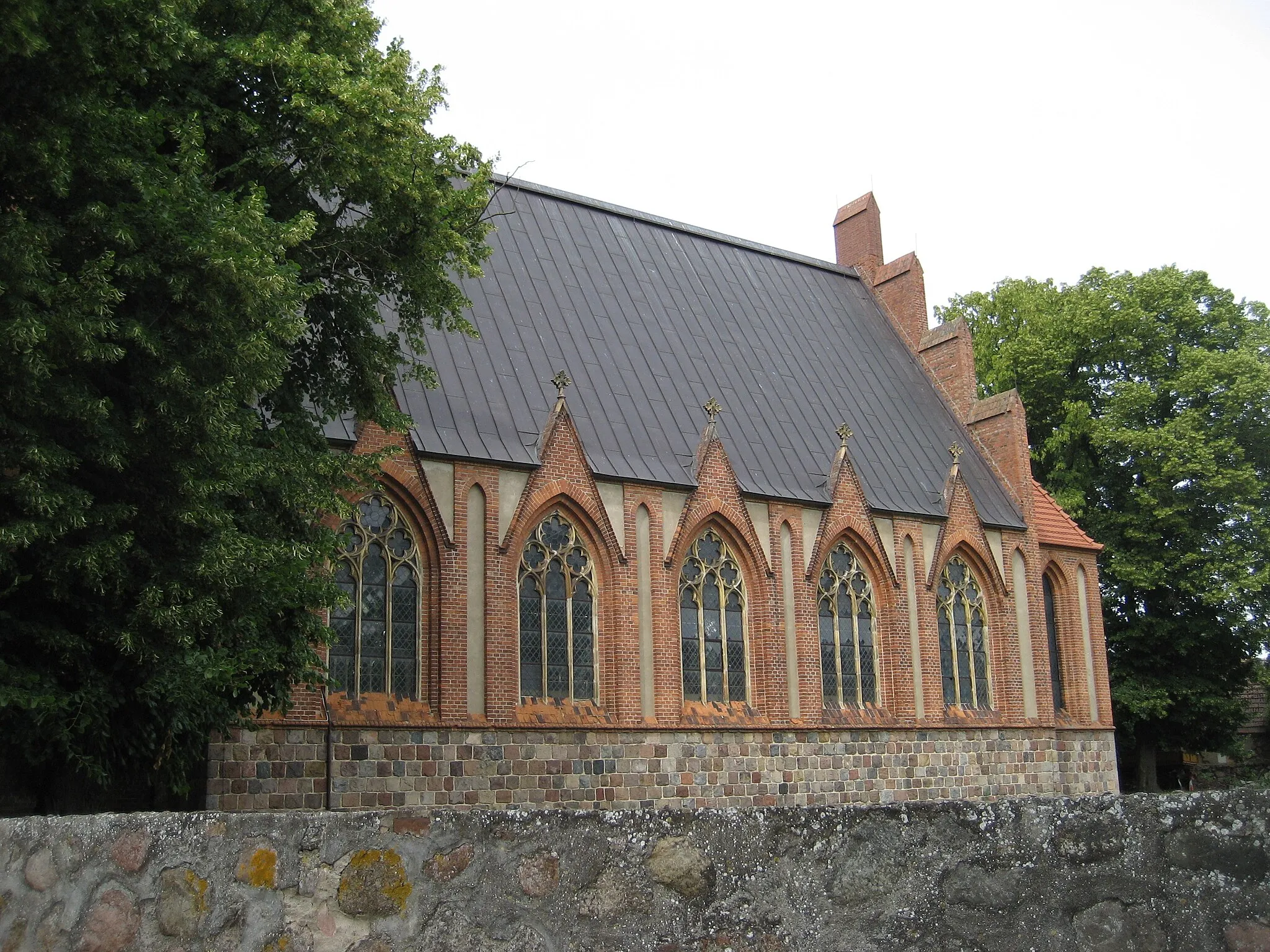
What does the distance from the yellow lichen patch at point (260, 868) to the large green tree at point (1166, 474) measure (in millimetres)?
31030

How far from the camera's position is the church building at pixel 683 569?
1866cm

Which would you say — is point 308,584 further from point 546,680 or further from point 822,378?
point 822,378

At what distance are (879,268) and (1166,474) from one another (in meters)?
9.04

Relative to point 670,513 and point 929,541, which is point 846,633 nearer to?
point 929,541

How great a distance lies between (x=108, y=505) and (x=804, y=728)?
13.7 metres

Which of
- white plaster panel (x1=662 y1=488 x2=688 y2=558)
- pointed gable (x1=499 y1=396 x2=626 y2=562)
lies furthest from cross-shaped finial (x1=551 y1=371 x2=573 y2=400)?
white plaster panel (x1=662 y1=488 x2=688 y2=558)

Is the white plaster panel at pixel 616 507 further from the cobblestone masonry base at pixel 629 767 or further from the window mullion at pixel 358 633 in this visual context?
the window mullion at pixel 358 633

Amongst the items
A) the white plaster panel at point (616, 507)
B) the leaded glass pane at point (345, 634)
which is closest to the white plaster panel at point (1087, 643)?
the white plaster panel at point (616, 507)

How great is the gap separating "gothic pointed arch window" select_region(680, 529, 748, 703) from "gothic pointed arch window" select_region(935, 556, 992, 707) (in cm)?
491

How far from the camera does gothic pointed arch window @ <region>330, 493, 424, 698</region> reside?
1828 cm

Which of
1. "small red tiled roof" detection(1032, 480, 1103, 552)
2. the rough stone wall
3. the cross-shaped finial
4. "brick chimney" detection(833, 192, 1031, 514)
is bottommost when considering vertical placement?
the rough stone wall

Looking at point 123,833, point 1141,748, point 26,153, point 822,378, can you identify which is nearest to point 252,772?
point 26,153

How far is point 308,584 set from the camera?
12766mm

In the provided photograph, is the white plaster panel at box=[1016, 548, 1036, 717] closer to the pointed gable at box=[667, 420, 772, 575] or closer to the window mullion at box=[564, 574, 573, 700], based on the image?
the pointed gable at box=[667, 420, 772, 575]
